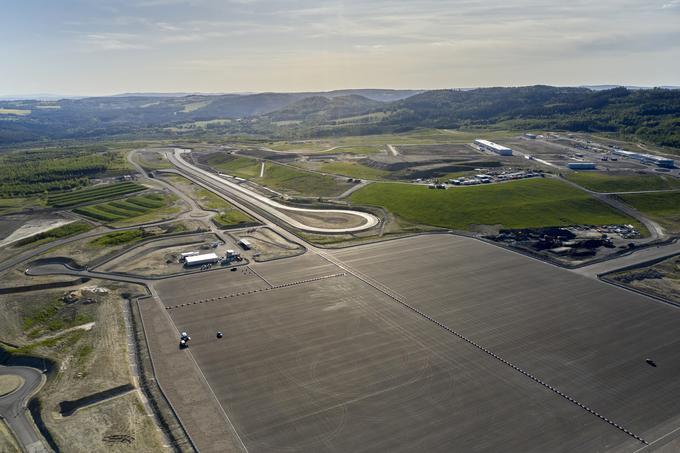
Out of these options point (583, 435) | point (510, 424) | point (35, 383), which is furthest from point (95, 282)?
point (583, 435)

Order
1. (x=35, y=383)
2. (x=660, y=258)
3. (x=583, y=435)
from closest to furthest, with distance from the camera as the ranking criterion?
(x=583, y=435)
(x=35, y=383)
(x=660, y=258)

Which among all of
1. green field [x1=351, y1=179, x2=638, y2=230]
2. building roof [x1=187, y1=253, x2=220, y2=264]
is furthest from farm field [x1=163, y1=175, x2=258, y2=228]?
green field [x1=351, y1=179, x2=638, y2=230]

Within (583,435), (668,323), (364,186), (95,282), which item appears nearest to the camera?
(583,435)

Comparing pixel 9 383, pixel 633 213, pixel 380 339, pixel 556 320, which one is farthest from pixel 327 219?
pixel 633 213

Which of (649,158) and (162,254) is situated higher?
(649,158)

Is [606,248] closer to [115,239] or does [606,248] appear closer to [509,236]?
[509,236]

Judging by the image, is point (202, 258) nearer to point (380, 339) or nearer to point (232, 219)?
point (232, 219)

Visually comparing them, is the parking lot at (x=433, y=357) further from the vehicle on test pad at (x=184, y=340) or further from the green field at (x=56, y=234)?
the green field at (x=56, y=234)
